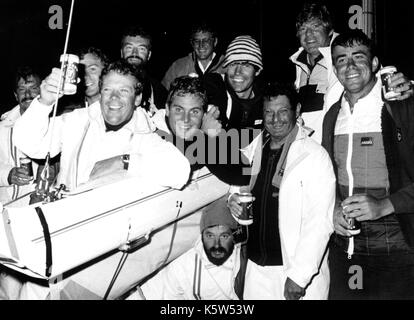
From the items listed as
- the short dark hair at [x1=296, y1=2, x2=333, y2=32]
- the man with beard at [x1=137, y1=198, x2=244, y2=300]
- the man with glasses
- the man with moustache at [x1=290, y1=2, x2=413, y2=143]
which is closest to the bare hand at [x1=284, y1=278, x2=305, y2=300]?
→ the man with beard at [x1=137, y1=198, x2=244, y2=300]

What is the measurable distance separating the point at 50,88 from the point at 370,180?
6.69 ft

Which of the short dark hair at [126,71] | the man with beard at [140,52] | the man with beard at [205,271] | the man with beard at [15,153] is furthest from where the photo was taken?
the man with beard at [140,52]

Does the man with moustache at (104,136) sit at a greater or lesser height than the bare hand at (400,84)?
lesser

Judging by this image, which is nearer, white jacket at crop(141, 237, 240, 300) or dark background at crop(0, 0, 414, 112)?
white jacket at crop(141, 237, 240, 300)

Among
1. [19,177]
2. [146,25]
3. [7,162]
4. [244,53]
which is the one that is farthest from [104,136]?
[146,25]

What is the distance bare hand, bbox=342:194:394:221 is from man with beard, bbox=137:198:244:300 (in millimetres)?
1093

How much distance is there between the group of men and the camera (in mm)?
2648

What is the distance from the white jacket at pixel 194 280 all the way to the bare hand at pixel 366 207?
49.4 inches

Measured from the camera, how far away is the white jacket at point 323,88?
311cm

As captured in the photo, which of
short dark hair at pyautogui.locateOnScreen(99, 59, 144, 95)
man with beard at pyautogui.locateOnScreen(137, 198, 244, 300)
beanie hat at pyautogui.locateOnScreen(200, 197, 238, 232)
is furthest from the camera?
man with beard at pyautogui.locateOnScreen(137, 198, 244, 300)

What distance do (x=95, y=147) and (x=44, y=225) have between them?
2.51ft

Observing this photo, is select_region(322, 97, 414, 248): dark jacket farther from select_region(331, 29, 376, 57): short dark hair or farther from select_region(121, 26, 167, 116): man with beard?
select_region(121, 26, 167, 116): man with beard

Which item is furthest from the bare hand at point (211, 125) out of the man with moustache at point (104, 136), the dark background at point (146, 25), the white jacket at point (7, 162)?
the dark background at point (146, 25)

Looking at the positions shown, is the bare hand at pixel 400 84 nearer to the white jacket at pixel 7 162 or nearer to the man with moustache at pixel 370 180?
the man with moustache at pixel 370 180
